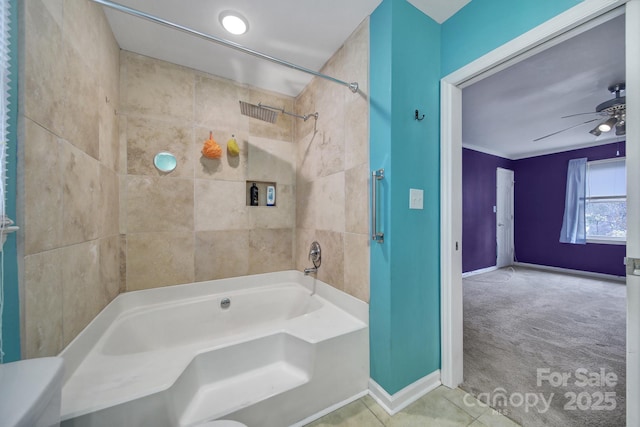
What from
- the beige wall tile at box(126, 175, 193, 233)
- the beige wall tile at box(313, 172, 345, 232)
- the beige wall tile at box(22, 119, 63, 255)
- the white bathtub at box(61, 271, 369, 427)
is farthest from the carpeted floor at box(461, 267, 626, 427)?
the beige wall tile at box(126, 175, 193, 233)

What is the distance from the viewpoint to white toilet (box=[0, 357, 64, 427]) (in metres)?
0.44

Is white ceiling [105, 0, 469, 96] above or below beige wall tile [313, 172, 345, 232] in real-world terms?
above

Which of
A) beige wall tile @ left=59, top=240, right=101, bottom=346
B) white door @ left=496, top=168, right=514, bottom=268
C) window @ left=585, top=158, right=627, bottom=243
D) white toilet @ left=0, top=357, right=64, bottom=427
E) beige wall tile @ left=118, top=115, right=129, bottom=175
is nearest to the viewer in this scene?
white toilet @ left=0, top=357, right=64, bottom=427

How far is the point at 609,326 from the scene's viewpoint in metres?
2.33

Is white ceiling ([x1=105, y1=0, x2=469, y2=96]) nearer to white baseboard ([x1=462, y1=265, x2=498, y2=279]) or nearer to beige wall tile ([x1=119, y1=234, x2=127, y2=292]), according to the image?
beige wall tile ([x1=119, y1=234, x2=127, y2=292])

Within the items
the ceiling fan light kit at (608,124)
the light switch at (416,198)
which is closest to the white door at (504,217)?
the ceiling fan light kit at (608,124)

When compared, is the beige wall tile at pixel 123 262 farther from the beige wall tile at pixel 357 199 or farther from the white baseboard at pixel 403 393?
the white baseboard at pixel 403 393

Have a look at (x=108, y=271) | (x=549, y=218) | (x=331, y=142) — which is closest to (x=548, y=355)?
(x=331, y=142)

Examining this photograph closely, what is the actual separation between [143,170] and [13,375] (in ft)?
5.27

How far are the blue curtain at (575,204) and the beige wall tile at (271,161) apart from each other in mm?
5448

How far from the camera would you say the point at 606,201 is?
4086 mm

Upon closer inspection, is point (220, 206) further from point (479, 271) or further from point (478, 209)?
point (479, 271)

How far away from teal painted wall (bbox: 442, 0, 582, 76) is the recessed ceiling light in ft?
4.48

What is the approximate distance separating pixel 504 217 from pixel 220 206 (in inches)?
226
